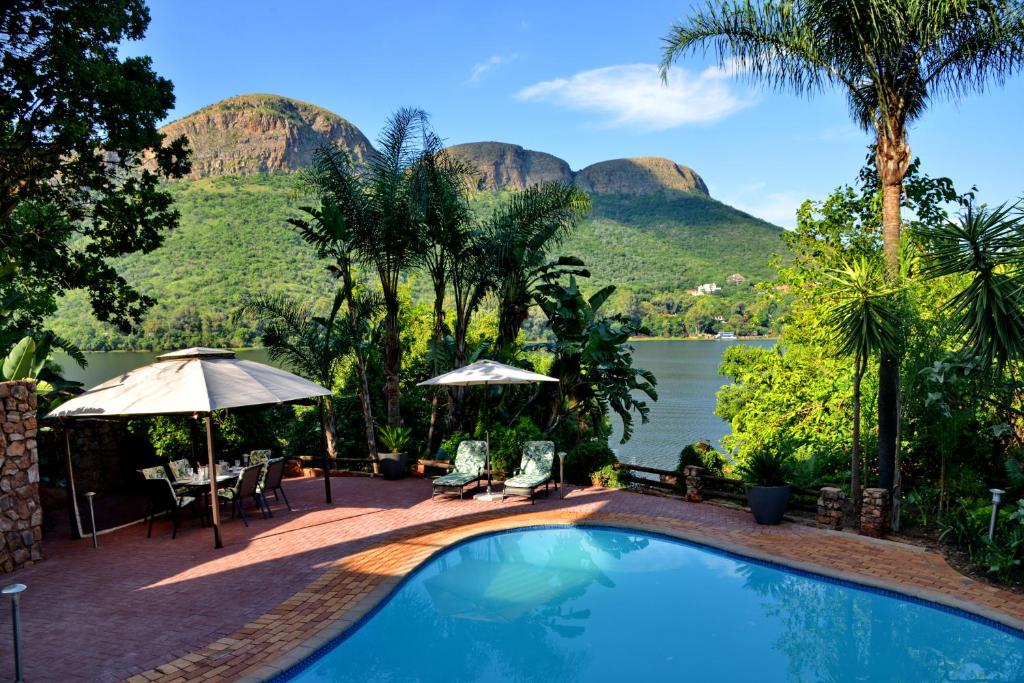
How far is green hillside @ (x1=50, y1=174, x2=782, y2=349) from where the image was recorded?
130 ft

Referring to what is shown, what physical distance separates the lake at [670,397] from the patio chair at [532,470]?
55.0 feet

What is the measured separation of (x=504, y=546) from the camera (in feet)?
28.8

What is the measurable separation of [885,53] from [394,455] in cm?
1082

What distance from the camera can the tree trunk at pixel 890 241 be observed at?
27.5 ft

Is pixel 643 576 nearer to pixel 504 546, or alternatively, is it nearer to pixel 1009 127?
pixel 504 546

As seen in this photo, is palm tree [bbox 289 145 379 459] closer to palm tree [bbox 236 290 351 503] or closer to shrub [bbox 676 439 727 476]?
palm tree [bbox 236 290 351 503]

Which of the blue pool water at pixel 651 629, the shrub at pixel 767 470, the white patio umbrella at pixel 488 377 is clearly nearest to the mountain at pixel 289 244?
the white patio umbrella at pixel 488 377

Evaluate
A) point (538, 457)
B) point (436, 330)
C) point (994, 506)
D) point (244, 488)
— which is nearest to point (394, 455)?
point (436, 330)

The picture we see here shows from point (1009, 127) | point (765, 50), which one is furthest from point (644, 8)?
point (1009, 127)

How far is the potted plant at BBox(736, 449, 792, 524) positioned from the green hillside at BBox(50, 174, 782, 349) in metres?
17.9

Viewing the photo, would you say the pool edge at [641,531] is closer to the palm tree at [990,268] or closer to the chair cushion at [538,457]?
the chair cushion at [538,457]

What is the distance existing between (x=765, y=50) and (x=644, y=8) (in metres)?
6.74

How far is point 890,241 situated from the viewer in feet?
27.7

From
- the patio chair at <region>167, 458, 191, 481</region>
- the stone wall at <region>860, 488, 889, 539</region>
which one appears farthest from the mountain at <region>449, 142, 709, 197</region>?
the stone wall at <region>860, 488, 889, 539</region>
